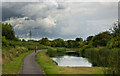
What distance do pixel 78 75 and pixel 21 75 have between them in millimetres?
5219

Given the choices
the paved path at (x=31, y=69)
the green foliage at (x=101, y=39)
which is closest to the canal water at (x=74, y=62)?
the paved path at (x=31, y=69)

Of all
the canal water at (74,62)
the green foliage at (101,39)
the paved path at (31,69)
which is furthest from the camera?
the green foliage at (101,39)

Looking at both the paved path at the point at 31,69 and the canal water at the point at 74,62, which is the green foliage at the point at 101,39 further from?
the paved path at the point at 31,69

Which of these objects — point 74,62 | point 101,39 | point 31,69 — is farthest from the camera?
point 101,39

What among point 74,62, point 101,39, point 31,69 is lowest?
point 74,62

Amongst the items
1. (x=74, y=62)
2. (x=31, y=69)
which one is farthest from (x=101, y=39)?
(x=31, y=69)

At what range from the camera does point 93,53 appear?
145ft

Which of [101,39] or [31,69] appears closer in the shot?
[31,69]

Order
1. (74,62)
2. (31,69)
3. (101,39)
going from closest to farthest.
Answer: (31,69) < (74,62) < (101,39)

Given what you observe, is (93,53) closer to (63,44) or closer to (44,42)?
(44,42)

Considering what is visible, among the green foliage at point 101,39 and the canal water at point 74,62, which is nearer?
the canal water at point 74,62

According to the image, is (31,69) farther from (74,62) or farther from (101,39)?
(101,39)

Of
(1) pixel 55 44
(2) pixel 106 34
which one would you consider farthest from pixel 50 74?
(1) pixel 55 44

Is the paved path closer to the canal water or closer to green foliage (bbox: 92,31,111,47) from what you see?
the canal water
